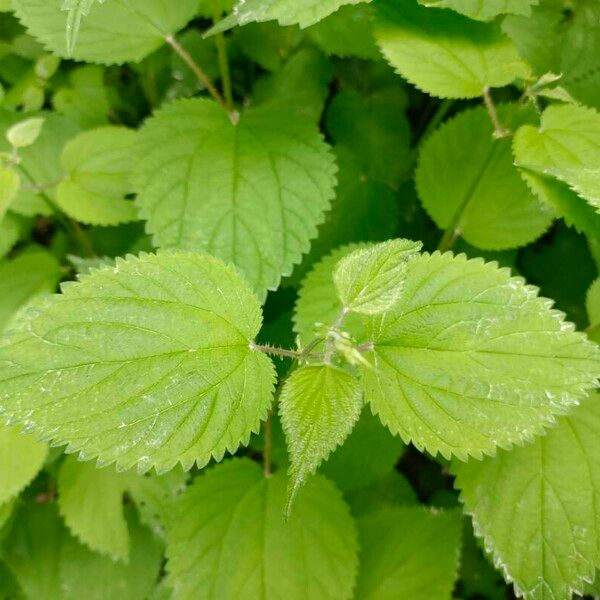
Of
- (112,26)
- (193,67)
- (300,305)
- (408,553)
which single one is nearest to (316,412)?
(300,305)

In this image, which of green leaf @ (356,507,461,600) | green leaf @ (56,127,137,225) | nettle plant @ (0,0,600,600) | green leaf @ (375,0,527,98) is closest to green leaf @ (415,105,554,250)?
nettle plant @ (0,0,600,600)

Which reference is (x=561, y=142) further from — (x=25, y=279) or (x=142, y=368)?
(x=25, y=279)

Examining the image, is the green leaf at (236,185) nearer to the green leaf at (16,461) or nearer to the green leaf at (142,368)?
the green leaf at (142,368)

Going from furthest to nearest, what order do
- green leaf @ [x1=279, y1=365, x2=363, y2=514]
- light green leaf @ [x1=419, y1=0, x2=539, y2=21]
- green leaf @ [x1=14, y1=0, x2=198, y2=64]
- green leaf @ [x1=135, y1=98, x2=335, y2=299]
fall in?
1. green leaf @ [x1=14, y1=0, x2=198, y2=64]
2. green leaf @ [x1=135, y1=98, x2=335, y2=299]
3. light green leaf @ [x1=419, y1=0, x2=539, y2=21]
4. green leaf @ [x1=279, y1=365, x2=363, y2=514]

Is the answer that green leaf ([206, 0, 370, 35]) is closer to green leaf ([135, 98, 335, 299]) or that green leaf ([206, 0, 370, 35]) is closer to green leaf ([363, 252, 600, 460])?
green leaf ([135, 98, 335, 299])

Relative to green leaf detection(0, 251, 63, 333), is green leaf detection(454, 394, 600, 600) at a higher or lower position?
lower

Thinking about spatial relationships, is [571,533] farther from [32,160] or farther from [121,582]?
[32,160]

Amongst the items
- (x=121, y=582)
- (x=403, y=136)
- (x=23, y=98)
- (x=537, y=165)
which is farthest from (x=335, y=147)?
(x=121, y=582)
